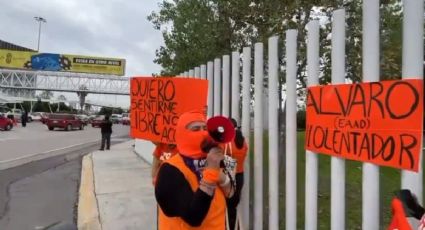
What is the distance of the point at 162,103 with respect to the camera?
573cm

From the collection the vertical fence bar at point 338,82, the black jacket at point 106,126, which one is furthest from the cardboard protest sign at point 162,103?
the black jacket at point 106,126

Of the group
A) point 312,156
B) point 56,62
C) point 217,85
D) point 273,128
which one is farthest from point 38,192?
point 56,62

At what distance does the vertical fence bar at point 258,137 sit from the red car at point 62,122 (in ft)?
131

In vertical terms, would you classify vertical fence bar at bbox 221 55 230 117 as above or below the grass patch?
above

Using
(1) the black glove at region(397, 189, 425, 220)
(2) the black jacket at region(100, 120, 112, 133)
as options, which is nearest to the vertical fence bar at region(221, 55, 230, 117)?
(1) the black glove at region(397, 189, 425, 220)

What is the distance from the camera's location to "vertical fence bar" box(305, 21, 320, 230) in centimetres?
437

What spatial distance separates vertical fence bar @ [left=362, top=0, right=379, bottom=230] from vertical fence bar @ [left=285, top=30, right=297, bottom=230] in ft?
3.28

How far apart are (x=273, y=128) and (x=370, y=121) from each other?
5.07 ft

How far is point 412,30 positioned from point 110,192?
734cm

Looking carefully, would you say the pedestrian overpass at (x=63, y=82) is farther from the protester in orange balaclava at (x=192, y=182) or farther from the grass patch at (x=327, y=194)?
the protester in orange balaclava at (x=192, y=182)

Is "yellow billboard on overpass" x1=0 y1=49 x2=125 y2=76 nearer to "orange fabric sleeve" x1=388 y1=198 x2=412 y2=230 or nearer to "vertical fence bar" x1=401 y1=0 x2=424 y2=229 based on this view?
"vertical fence bar" x1=401 y1=0 x2=424 y2=229

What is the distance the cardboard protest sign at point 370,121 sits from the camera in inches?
129

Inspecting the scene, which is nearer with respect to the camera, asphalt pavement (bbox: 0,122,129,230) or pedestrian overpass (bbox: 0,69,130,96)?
asphalt pavement (bbox: 0,122,129,230)

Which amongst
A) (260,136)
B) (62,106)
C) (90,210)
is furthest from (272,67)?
(62,106)
